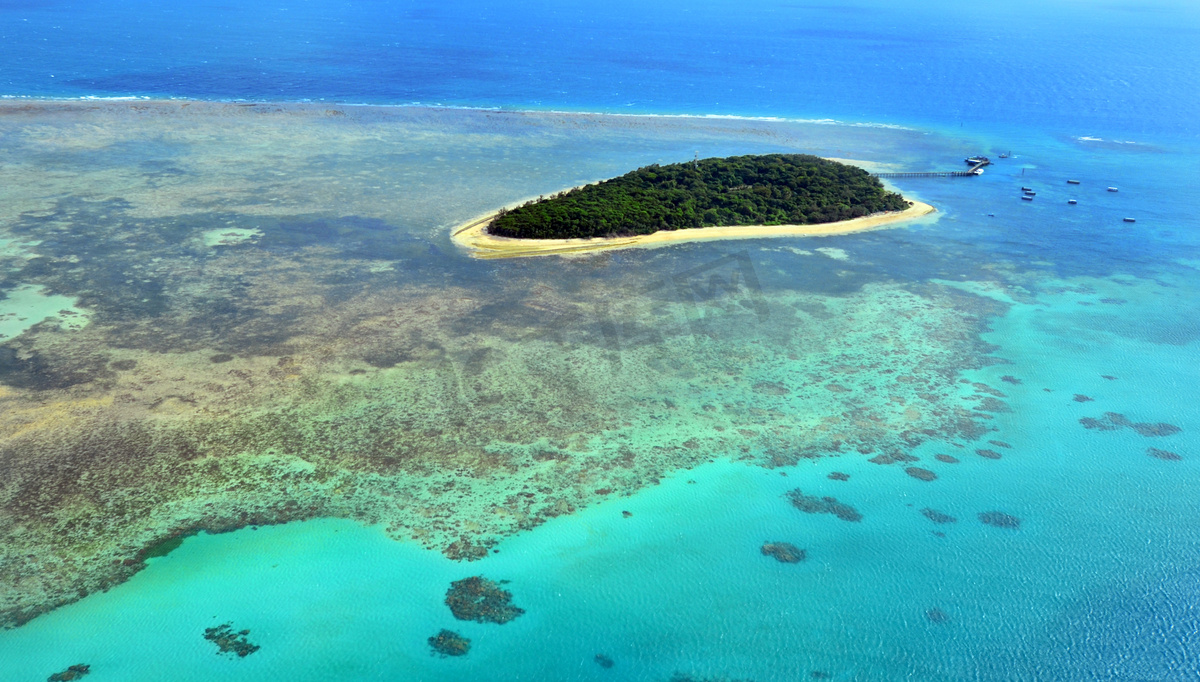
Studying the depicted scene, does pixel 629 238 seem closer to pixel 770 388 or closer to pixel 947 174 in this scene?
pixel 770 388

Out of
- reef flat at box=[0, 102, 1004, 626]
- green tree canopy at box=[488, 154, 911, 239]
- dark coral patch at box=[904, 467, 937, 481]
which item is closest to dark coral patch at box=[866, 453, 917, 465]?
dark coral patch at box=[904, 467, 937, 481]

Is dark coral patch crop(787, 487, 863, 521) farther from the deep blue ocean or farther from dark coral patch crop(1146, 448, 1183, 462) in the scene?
the deep blue ocean

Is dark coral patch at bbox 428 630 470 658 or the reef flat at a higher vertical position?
the reef flat

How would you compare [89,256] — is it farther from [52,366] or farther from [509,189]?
[509,189]

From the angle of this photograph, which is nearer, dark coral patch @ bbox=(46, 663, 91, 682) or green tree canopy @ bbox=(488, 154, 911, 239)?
dark coral patch @ bbox=(46, 663, 91, 682)

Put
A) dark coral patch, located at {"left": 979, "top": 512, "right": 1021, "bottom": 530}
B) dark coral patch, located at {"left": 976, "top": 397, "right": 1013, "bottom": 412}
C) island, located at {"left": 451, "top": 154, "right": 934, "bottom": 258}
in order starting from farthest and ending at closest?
island, located at {"left": 451, "top": 154, "right": 934, "bottom": 258}, dark coral patch, located at {"left": 976, "top": 397, "right": 1013, "bottom": 412}, dark coral patch, located at {"left": 979, "top": 512, "right": 1021, "bottom": 530}

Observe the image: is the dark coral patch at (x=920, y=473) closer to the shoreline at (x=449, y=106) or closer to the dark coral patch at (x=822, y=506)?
the dark coral patch at (x=822, y=506)

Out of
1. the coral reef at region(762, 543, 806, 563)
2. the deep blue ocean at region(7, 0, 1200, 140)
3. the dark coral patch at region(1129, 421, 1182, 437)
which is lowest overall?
the coral reef at region(762, 543, 806, 563)
